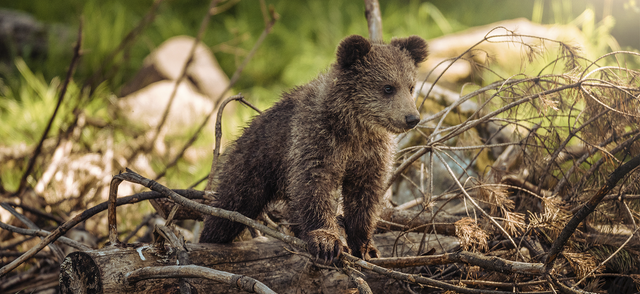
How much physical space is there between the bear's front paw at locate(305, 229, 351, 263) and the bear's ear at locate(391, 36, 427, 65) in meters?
1.34

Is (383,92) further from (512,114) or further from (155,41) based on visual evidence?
(155,41)

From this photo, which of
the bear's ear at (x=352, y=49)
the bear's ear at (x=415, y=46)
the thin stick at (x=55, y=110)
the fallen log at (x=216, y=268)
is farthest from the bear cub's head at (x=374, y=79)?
the thin stick at (x=55, y=110)

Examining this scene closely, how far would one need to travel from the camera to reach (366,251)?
2854 mm

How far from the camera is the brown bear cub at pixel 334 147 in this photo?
270cm

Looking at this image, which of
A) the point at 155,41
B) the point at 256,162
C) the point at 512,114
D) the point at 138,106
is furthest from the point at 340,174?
the point at 155,41

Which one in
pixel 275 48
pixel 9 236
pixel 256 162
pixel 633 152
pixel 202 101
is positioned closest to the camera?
pixel 633 152

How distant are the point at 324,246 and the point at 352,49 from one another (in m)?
1.16

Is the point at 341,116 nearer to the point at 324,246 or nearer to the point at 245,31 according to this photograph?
the point at 324,246

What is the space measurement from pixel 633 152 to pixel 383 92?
57.9 inches

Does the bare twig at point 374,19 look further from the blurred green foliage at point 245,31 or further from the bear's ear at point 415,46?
the blurred green foliage at point 245,31

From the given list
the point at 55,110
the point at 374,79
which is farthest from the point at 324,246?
the point at 55,110

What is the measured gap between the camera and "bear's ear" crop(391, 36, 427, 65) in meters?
3.01

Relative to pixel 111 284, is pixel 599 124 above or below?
above

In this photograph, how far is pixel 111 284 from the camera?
2281 mm
